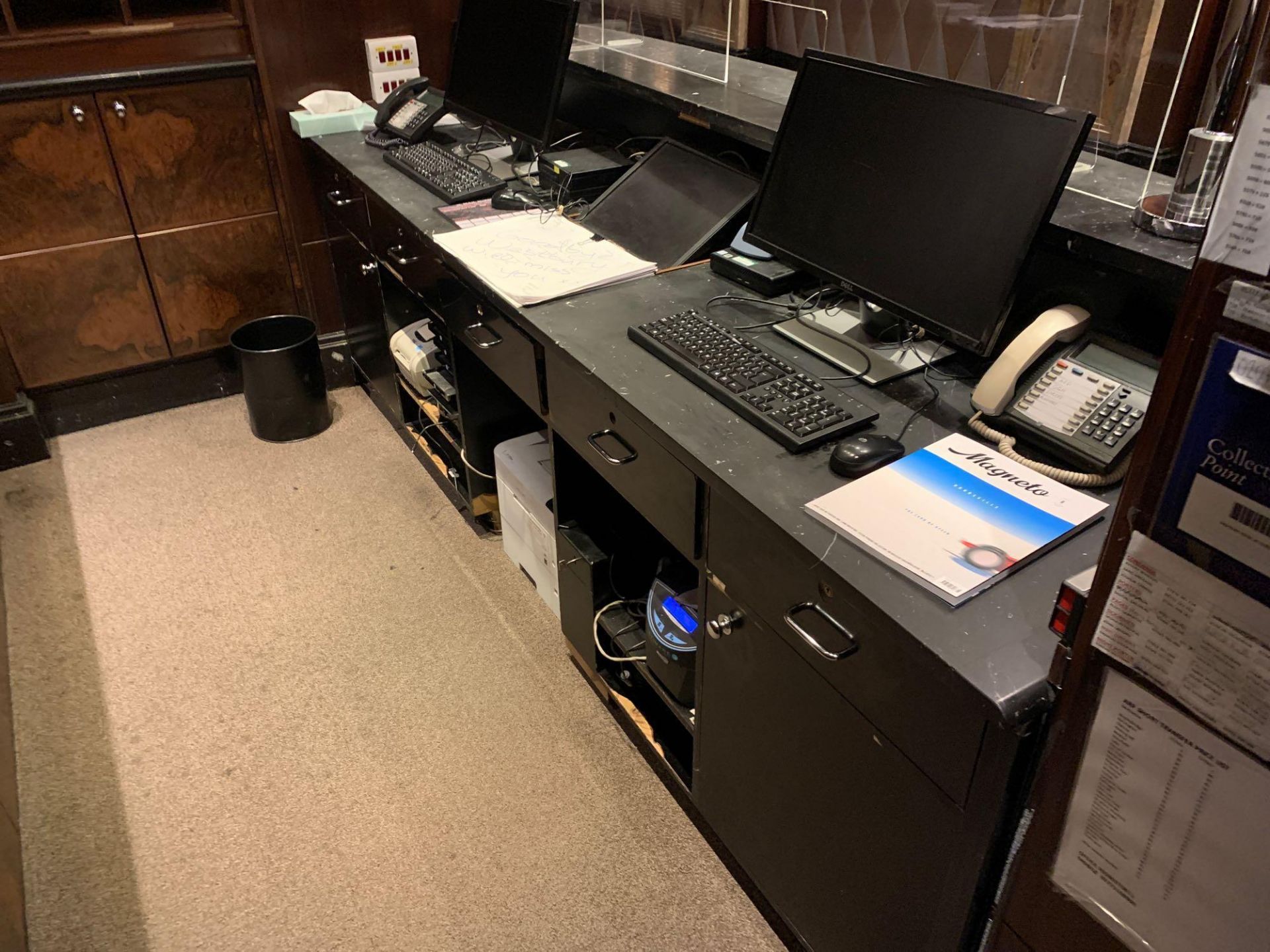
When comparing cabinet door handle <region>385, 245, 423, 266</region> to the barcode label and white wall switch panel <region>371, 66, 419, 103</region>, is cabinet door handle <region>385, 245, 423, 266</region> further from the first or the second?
the barcode label

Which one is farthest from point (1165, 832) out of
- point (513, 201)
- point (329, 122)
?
point (329, 122)

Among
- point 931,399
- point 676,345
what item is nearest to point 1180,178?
point 931,399

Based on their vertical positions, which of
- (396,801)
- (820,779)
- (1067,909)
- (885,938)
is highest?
(1067,909)

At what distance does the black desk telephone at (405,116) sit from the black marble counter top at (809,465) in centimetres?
71

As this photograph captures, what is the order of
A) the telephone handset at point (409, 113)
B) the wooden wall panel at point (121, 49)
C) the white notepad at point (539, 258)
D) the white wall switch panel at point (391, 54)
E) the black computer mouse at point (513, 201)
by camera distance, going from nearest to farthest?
the white notepad at point (539, 258)
the black computer mouse at point (513, 201)
the wooden wall panel at point (121, 49)
the telephone handset at point (409, 113)
the white wall switch panel at point (391, 54)

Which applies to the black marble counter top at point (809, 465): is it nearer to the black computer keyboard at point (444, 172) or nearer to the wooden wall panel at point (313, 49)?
the black computer keyboard at point (444, 172)

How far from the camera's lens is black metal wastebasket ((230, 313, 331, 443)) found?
2734 mm

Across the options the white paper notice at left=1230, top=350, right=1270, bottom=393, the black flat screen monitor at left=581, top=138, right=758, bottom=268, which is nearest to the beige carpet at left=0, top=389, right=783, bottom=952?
the black flat screen monitor at left=581, top=138, right=758, bottom=268

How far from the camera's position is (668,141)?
82.1 inches

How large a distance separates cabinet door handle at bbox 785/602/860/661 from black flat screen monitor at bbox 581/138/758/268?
91 centimetres

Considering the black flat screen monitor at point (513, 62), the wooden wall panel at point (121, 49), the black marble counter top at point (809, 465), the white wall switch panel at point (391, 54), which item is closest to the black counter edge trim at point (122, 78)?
the wooden wall panel at point (121, 49)

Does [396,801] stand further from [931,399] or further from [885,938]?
[931,399]

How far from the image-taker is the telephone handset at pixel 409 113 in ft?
8.45

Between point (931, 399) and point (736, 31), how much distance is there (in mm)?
2702
